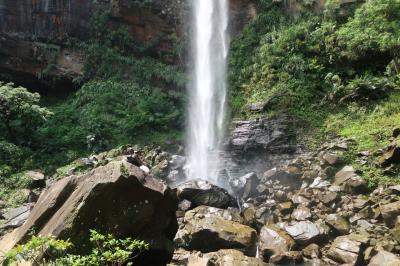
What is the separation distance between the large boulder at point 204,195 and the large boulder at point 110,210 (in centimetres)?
418

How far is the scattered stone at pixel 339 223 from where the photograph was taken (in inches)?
400

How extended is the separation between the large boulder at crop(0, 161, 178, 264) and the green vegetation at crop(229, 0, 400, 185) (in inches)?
311

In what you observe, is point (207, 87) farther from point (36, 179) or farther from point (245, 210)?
point (245, 210)

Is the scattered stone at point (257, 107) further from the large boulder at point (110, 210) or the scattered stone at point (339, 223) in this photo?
the large boulder at point (110, 210)

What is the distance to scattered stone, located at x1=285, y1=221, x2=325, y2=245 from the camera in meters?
9.94

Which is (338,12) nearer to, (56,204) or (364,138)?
(364,138)

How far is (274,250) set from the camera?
9.65m

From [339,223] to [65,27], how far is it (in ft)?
68.5

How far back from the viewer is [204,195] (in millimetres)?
12414

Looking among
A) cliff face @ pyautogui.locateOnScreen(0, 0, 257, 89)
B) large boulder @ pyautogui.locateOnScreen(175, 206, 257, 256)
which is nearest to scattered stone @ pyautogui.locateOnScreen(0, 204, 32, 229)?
large boulder @ pyautogui.locateOnScreen(175, 206, 257, 256)

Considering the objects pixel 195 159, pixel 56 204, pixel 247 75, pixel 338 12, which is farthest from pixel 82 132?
pixel 338 12

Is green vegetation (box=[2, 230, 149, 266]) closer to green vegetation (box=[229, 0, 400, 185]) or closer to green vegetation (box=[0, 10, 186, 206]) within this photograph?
green vegetation (box=[0, 10, 186, 206])

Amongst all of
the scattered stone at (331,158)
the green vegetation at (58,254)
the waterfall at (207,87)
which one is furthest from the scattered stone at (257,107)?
the green vegetation at (58,254)


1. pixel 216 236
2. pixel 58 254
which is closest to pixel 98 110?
pixel 216 236
